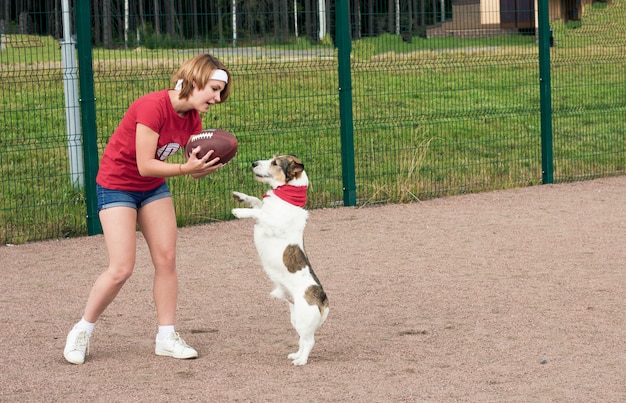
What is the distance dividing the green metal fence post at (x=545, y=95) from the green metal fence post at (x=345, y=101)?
3.13m

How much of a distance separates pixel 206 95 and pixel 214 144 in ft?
0.94

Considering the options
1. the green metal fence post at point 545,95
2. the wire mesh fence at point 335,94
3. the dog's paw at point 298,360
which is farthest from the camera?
the green metal fence post at point 545,95

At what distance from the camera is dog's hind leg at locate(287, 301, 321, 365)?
637 cm

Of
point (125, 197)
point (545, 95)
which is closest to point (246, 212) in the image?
point (125, 197)

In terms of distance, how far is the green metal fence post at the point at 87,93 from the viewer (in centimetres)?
1116

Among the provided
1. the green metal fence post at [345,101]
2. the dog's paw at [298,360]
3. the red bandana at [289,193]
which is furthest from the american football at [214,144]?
the green metal fence post at [345,101]

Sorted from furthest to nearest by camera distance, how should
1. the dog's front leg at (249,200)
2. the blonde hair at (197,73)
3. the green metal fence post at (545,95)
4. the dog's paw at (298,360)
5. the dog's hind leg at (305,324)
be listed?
the green metal fence post at (545,95) < the dog's front leg at (249,200) < the dog's paw at (298,360) < the dog's hind leg at (305,324) < the blonde hair at (197,73)

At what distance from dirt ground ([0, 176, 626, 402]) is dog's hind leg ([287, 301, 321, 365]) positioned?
93mm

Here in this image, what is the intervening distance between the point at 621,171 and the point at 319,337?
9.57 m

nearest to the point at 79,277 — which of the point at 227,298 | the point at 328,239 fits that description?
the point at 227,298

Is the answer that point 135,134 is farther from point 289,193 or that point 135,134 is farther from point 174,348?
point 174,348

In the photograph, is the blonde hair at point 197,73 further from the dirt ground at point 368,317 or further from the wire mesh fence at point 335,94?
the wire mesh fence at point 335,94

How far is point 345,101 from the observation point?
42.5 feet

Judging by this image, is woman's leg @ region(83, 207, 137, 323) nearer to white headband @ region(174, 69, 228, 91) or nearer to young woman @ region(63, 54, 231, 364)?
young woman @ region(63, 54, 231, 364)
